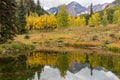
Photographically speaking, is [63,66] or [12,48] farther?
[12,48]

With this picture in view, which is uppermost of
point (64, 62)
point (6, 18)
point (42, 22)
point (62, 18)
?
point (62, 18)

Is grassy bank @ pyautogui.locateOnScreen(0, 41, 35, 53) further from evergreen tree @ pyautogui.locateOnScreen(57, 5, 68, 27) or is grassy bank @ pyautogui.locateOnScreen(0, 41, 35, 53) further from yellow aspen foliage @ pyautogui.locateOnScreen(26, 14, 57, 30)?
yellow aspen foliage @ pyautogui.locateOnScreen(26, 14, 57, 30)

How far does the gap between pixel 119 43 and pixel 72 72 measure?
56518 millimetres

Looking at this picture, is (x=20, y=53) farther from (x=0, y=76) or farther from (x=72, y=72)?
(x=0, y=76)

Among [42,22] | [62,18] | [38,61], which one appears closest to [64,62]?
[38,61]

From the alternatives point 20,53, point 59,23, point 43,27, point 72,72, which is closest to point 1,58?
point 20,53

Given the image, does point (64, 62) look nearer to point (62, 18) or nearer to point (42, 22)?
point (62, 18)

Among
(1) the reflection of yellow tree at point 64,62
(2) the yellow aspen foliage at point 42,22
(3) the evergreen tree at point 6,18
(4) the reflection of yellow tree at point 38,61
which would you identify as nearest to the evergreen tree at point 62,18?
(2) the yellow aspen foliage at point 42,22

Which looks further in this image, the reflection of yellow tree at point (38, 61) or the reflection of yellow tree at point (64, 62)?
the reflection of yellow tree at point (38, 61)

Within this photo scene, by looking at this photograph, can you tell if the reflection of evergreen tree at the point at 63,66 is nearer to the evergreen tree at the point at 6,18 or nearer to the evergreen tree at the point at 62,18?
the evergreen tree at the point at 6,18

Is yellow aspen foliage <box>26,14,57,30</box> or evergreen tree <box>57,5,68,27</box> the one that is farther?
yellow aspen foliage <box>26,14,57,30</box>

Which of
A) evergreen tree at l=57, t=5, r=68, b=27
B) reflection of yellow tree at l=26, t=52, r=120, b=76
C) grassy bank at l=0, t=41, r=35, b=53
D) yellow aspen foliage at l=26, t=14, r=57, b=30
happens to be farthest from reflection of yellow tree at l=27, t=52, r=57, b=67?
yellow aspen foliage at l=26, t=14, r=57, b=30

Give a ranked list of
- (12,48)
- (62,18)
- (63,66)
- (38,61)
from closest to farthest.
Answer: (63,66) < (38,61) < (12,48) < (62,18)

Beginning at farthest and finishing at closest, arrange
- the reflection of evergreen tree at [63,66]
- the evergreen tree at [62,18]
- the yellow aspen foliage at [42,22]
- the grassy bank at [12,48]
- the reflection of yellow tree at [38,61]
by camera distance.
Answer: the yellow aspen foliage at [42,22], the evergreen tree at [62,18], the grassy bank at [12,48], the reflection of yellow tree at [38,61], the reflection of evergreen tree at [63,66]
